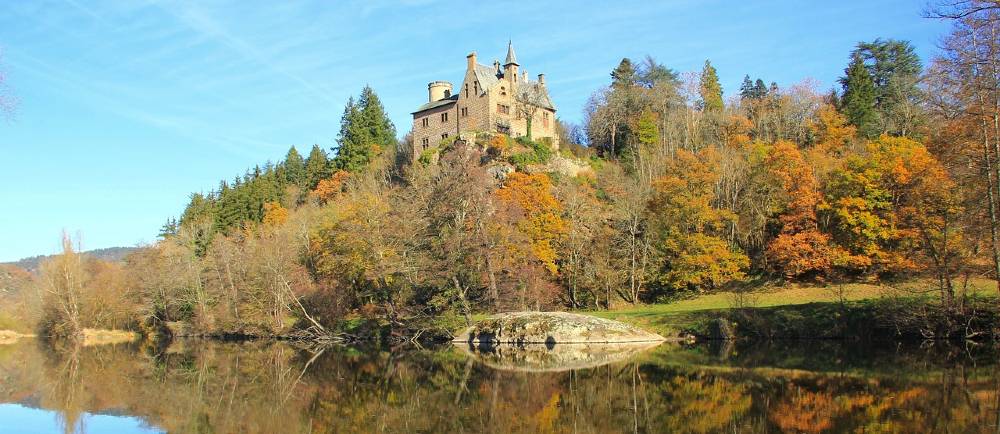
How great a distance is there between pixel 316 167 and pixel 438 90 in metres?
20.6

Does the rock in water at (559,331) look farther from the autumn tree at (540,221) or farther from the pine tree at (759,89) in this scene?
the pine tree at (759,89)

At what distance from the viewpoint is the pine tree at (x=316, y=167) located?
85594 mm

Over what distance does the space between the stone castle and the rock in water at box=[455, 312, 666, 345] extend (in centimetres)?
3344

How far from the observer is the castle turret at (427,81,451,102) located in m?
77.6

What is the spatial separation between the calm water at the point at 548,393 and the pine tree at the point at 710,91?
4787 cm

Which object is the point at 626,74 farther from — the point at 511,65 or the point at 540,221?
the point at 540,221

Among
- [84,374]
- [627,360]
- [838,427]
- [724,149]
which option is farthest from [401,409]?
[724,149]

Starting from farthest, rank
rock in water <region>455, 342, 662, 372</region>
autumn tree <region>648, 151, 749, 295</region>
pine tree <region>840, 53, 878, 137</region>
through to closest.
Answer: pine tree <region>840, 53, 878, 137</region>
autumn tree <region>648, 151, 749, 295</region>
rock in water <region>455, 342, 662, 372</region>

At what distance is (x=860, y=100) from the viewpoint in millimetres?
63875

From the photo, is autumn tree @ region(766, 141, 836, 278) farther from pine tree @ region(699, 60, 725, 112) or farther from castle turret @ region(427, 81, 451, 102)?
castle turret @ region(427, 81, 451, 102)

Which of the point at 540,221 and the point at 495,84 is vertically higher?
the point at 495,84

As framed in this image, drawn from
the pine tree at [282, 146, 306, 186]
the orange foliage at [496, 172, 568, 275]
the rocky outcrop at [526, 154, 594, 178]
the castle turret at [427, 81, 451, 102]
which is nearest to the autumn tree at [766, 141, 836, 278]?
the orange foliage at [496, 172, 568, 275]

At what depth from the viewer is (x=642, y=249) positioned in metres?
50.3

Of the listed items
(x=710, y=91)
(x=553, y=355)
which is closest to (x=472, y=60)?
(x=710, y=91)
